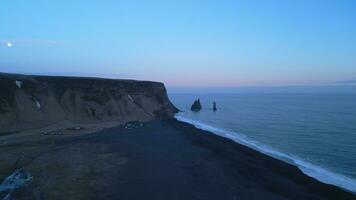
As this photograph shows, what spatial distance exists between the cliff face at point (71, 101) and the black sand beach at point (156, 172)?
12.3 metres

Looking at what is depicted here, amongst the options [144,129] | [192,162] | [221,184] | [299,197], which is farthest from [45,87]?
[299,197]

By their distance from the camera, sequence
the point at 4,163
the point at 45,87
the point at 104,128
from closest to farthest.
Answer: the point at 4,163 → the point at 104,128 → the point at 45,87

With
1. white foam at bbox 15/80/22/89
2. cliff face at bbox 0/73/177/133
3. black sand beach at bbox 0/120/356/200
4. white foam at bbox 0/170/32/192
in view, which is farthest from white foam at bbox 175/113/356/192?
white foam at bbox 15/80/22/89

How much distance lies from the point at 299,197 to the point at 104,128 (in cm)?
3889

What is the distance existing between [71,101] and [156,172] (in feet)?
134

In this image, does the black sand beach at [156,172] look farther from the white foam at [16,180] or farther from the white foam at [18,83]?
the white foam at [18,83]

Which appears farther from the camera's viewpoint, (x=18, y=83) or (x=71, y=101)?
(x=71, y=101)

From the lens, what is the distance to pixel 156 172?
2662 centimetres

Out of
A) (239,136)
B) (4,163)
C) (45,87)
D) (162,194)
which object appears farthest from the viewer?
(45,87)

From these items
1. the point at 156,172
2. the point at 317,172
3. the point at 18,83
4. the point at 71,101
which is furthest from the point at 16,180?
the point at 71,101

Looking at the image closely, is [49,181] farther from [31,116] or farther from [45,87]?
[45,87]

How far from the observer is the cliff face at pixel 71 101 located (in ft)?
169

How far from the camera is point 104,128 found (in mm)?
55594

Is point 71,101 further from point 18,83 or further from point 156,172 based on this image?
point 156,172
